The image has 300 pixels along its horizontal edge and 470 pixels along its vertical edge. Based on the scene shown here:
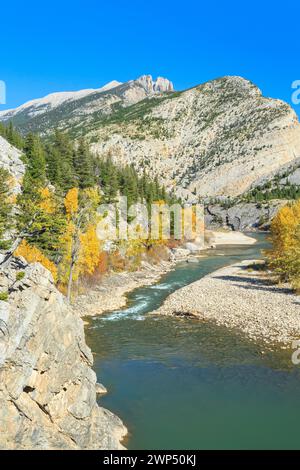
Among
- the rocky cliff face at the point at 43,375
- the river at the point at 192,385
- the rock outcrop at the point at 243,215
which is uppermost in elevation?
the rock outcrop at the point at 243,215

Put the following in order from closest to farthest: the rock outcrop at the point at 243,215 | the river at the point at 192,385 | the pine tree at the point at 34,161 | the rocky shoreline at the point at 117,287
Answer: the river at the point at 192,385 < the rocky shoreline at the point at 117,287 < the pine tree at the point at 34,161 < the rock outcrop at the point at 243,215

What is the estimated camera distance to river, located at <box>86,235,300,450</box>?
2019 cm

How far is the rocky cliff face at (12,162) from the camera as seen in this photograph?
62.4 m

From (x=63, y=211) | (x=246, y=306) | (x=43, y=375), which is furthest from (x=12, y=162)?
(x=43, y=375)

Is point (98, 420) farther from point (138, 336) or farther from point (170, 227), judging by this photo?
point (170, 227)

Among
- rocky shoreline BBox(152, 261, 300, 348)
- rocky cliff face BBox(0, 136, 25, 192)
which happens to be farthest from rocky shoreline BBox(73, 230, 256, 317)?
rocky cliff face BBox(0, 136, 25, 192)

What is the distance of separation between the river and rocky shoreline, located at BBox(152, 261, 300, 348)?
2055 mm

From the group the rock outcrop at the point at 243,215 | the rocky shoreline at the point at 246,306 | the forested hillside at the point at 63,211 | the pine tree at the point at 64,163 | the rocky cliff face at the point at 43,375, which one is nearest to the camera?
the rocky cliff face at the point at 43,375

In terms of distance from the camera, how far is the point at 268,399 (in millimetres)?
23406

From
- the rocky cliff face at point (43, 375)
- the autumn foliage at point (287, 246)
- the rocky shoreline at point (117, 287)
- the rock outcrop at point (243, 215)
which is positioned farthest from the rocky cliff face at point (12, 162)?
the rock outcrop at point (243, 215)

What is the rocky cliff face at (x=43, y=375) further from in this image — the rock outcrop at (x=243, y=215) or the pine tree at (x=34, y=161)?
the rock outcrop at (x=243, y=215)

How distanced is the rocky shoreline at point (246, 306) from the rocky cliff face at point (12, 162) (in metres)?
31.5

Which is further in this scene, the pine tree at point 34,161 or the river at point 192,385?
the pine tree at point 34,161

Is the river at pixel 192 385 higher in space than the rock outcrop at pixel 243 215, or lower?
lower
